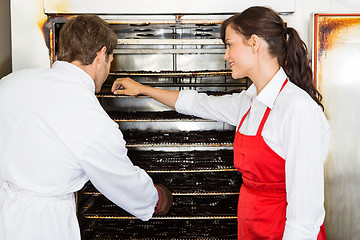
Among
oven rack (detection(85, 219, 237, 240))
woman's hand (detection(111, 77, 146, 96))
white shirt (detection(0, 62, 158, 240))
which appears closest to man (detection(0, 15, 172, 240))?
white shirt (detection(0, 62, 158, 240))

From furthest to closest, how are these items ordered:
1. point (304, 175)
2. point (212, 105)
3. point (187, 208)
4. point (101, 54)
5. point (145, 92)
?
point (187, 208)
point (145, 92)
point (212, 105)
point (101, 54)
point (304, 175)

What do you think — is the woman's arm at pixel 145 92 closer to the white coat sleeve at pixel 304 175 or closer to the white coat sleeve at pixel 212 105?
the white coat sleeve at pixel 212 105

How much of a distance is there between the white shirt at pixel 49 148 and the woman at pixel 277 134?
0.64 m

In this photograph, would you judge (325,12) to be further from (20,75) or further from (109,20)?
(20,75)

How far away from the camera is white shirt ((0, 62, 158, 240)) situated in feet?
4.66

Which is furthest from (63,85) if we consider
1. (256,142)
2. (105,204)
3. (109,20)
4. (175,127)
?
(175,127)

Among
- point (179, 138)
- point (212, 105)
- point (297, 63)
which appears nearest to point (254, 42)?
point (297, 63)

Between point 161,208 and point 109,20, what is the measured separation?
135 cm

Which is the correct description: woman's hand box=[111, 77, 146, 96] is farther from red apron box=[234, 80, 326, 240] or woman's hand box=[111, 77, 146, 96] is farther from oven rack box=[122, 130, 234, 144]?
red apron box=[234, 80, 326, 240]

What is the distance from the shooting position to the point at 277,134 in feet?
4.78

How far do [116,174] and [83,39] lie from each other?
25.6 inches

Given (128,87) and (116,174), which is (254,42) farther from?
(128,87)

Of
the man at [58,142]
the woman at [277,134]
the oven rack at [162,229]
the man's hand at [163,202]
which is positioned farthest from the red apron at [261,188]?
the oven rack at [162,229]

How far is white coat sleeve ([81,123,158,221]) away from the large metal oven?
2.31ft
